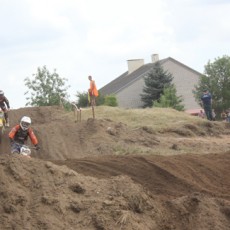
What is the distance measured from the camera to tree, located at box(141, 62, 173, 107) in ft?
199

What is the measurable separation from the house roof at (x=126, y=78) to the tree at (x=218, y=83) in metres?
7.45

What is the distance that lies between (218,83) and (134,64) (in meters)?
18.3

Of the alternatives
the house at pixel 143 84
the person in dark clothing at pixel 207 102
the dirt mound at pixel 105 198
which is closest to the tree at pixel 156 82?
the house at pixel 143 84

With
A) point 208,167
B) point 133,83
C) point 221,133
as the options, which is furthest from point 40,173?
point 133,83

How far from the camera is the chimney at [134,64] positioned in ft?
272

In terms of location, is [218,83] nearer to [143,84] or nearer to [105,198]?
[143,84]

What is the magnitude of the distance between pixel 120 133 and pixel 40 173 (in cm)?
1454

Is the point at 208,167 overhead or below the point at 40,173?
below

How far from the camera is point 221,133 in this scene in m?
28.4

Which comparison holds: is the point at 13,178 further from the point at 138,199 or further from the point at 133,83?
the point at 133,83

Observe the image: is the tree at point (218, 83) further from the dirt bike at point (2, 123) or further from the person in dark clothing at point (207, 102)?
the dirt bike at point (2, 123)

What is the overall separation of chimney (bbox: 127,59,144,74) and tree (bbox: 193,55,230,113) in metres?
15.3

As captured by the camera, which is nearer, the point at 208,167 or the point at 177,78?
the point at 208,167

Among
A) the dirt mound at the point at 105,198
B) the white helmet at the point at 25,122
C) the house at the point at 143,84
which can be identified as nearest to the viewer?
the dirt mound at the point at 105,198
